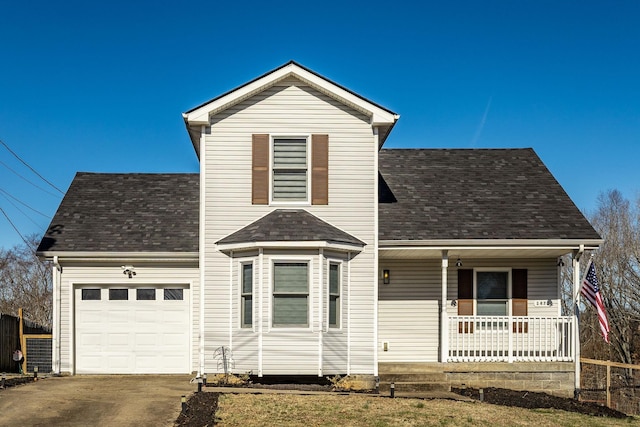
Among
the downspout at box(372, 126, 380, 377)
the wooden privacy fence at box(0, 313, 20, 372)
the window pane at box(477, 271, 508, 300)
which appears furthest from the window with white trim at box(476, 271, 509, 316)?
the wooden privacy fence at box(0, 313, 20, 372)

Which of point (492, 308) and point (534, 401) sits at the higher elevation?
point (492, 308)

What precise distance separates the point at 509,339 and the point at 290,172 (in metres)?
6.12

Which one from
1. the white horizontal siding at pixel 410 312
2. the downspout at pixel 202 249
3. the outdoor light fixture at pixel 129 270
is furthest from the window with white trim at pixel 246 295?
the white horizontal siding at pixel 410 312

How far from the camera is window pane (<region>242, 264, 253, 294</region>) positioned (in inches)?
639

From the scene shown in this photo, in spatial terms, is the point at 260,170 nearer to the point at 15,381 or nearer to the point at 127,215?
the point at 127,215

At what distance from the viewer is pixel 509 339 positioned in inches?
679

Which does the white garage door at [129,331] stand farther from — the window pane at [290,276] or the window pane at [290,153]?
the window pane at [290,153]

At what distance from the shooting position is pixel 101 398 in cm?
1386

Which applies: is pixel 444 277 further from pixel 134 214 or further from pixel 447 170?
pixel 134 214

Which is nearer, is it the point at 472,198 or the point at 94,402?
the point at 94,402

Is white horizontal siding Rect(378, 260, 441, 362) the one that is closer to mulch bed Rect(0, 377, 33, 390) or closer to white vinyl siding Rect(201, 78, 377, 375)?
white vinyl siding Rect(201, 78, 377, 375)

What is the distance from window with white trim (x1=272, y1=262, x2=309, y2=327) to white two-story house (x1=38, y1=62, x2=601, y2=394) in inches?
1.1

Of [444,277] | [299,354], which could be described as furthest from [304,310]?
[444,277]

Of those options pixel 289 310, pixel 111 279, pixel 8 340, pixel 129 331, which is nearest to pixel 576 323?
pixel 289 310
